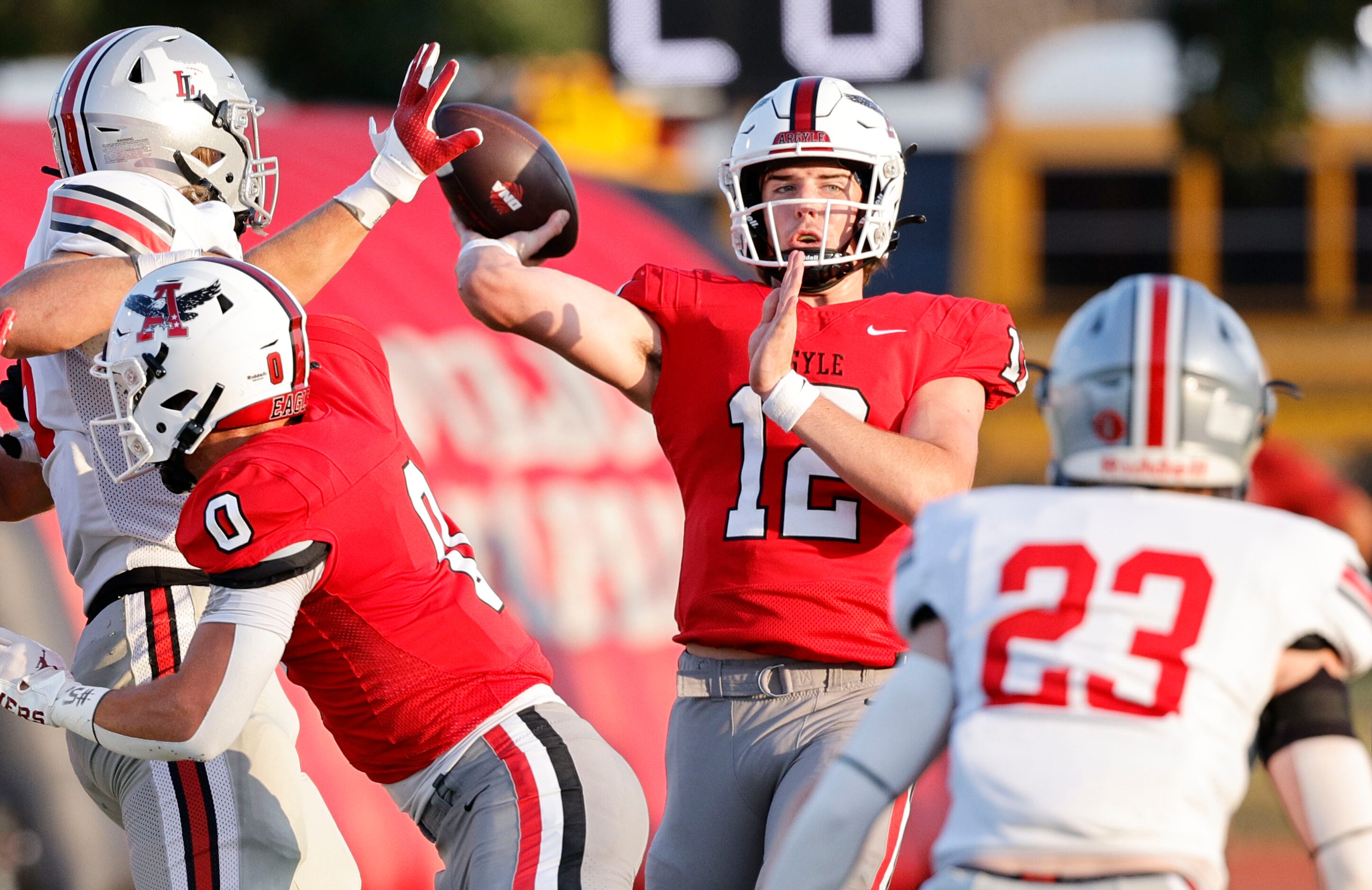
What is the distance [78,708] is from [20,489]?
87 cm

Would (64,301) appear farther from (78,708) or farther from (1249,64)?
(1249,64)

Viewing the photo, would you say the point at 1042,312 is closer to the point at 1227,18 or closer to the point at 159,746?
the point at 1227,18

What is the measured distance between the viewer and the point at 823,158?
335 centimetres

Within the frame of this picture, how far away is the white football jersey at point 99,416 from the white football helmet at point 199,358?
0.84 ft

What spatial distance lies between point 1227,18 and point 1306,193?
737 centimetres

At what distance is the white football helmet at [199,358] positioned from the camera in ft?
9.50

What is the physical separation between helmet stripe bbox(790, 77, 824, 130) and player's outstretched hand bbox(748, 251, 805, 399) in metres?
0.45

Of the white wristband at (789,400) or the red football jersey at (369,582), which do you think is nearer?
the red football jersey at (369,582)

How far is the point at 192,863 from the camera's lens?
3.11m

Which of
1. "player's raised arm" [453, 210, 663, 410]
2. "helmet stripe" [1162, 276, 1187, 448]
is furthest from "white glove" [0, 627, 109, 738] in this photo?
"helmet stripe" [1162, 276, 1187, 448]

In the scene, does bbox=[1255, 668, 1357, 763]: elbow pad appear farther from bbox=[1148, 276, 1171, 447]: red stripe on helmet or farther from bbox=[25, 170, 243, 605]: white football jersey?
bbox=[25, 170, 243, 605]: white football jersey

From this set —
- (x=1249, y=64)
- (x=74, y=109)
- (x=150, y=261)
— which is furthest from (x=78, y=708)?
(x=1249, y=64)

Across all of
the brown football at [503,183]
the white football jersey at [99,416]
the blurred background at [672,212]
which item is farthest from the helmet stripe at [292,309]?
the blurred background at [672,212]

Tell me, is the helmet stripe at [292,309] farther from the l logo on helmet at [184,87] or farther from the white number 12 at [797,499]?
the white number 12 at [797,499]
